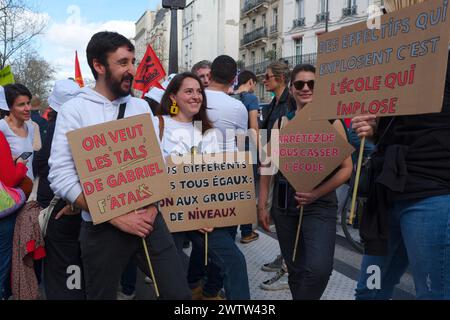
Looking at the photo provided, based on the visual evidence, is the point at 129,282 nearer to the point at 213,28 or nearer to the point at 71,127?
the point at 71,127

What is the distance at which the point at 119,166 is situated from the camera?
7.22 feet

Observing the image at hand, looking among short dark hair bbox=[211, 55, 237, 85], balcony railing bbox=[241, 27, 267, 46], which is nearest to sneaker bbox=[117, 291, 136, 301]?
short dark hair bbox=[211, 55, 237, 85]

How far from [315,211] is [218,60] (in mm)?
1743

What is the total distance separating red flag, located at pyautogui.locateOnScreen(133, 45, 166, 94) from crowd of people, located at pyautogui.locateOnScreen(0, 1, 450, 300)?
8.85 feet

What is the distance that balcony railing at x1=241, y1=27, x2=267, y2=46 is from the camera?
38.8m

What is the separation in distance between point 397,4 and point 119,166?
5.05ft

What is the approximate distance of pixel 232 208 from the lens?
9.63ft

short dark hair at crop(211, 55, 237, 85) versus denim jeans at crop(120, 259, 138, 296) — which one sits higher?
short dark hair at crop(211, 55, 237, 85)

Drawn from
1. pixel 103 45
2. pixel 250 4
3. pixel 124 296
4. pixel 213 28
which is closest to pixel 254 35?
pixel 250 4

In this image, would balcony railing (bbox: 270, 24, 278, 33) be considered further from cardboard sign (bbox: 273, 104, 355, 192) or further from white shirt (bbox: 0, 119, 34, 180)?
cardboard sign (bbox: 273, 104, 355, 192)

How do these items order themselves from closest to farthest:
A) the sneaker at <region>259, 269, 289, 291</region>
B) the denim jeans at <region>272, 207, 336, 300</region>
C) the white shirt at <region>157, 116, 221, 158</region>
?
the denim jeans at <region>272, 207, 336, 300</region>, the white shirt at <region>157, 116, 221, 158</region>, the sneaker at <region>259, 269, 289, 291</region>

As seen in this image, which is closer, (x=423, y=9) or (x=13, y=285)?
(x=423, y=9)
